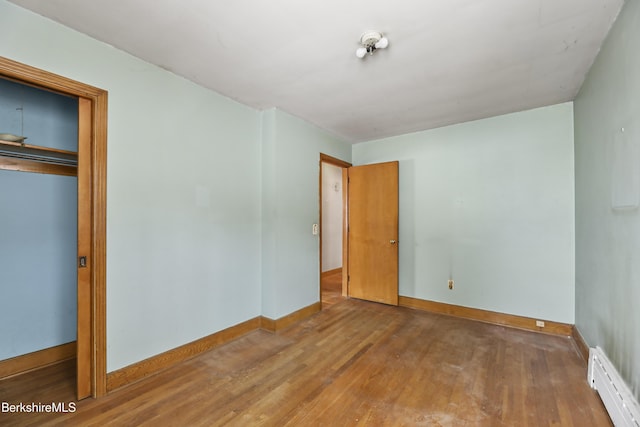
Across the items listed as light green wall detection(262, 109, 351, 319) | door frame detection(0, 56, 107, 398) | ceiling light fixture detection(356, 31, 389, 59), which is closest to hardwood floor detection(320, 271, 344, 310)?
light green wall detection(262, 109, 351, 319)

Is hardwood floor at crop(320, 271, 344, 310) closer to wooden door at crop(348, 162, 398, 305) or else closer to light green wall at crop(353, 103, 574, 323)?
wooden door at crop(348, 162, 398, 305)

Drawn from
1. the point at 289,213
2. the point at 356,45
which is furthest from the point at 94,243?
the point at 356,45

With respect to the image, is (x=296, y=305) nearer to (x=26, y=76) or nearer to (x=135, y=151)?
(x=135, y=151)

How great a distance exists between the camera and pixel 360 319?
3.48m

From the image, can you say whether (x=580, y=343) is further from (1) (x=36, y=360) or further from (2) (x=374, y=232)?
(1) (x=36, y=360)

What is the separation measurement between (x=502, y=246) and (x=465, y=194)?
2.48 ft

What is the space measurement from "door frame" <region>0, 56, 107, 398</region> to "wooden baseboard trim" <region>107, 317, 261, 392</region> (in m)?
0.10

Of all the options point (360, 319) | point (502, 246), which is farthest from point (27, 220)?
point (502, 246)

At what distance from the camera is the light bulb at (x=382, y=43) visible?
1879 mm

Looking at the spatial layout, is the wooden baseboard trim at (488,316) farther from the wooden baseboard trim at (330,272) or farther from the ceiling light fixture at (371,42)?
the ceiling light fixture at (371,42)

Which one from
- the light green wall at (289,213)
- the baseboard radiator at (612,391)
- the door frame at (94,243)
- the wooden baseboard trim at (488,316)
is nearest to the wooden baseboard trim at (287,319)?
the light green wall at (289,213)

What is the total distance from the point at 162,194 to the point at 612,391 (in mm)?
3422

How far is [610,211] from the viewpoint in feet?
6.49

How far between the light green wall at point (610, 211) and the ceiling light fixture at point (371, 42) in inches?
53.4
